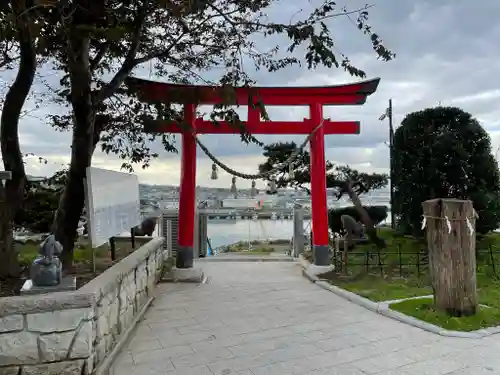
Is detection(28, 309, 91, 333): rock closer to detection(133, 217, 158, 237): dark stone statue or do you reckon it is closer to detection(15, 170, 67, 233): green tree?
detection(15, 170, 67, 233): green tree

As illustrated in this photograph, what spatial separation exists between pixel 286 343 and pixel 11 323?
2.44m

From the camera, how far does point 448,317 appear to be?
4812 millimetres

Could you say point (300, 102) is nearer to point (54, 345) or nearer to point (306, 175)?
point (306, 175)

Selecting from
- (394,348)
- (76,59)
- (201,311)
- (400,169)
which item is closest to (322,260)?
(400,169)

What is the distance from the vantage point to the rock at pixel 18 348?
309 centimetres

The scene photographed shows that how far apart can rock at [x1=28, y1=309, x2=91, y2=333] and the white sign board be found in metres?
1.02

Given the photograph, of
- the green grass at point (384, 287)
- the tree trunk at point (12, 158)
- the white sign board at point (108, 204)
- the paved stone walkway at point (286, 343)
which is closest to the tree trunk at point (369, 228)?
the green grass at point (384, 287)

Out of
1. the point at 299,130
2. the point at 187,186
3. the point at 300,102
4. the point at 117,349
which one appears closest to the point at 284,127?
the point at 299,130

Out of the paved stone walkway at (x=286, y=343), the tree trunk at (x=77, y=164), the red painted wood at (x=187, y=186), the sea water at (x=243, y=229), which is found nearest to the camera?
the paved stone walkway at (x=286, y=343)

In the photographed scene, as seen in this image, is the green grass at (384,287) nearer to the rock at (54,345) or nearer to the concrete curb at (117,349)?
the concrete curb at (117,349)

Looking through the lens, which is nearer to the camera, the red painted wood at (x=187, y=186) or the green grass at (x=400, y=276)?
the green grass at (x=400, y=276)

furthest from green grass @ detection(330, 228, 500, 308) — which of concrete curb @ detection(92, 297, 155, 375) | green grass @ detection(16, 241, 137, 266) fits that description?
green grass @ detection(16, 241, 137, 266)

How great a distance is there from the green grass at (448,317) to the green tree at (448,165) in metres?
3.68

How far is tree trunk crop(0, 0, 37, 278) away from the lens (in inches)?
183
